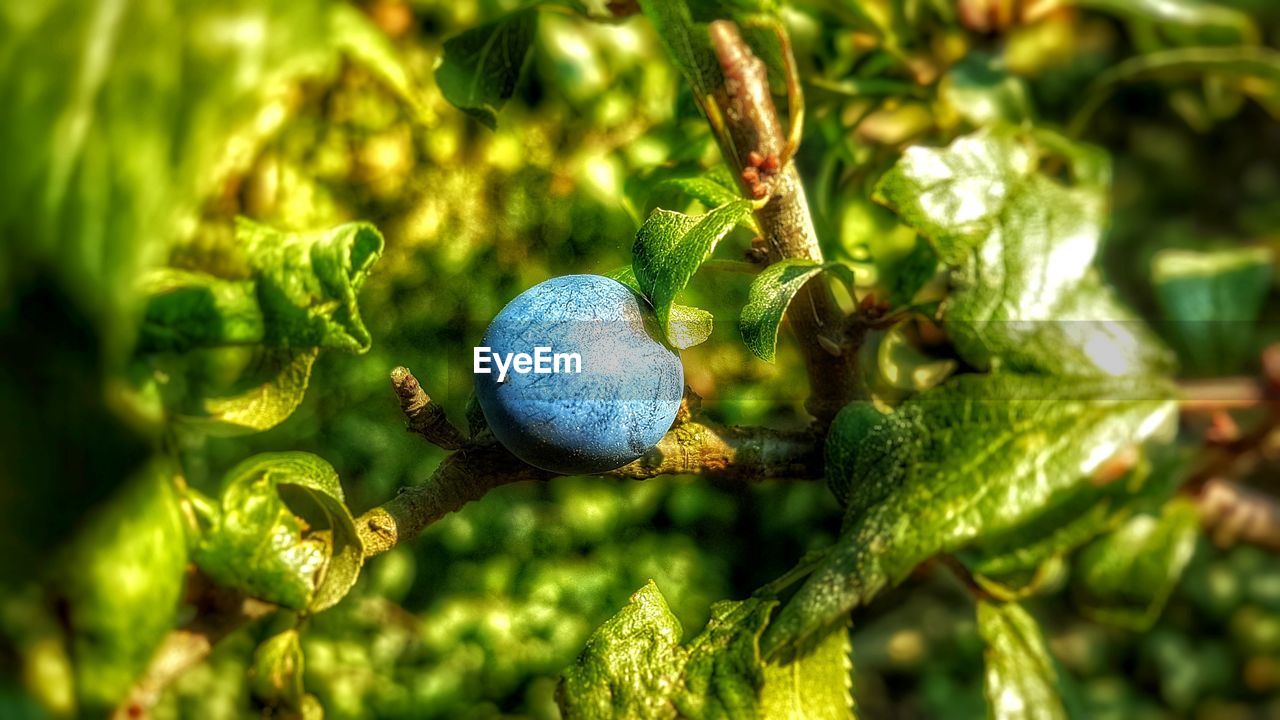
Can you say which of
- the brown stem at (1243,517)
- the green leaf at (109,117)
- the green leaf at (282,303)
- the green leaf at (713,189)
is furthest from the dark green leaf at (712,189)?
the brown stem at (1243,517)

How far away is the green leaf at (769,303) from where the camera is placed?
564 millimetres

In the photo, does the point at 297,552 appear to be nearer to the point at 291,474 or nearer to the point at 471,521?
the point at 291,474

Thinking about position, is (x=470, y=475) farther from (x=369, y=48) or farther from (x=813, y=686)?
(x=369, y=48)

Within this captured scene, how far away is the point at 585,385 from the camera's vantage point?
0.63 m

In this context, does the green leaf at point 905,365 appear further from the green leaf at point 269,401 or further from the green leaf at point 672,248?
the green leaf at point 269,401

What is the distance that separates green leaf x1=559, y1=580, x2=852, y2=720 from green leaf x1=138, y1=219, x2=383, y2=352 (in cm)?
26

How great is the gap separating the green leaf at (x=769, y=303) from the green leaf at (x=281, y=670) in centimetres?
39

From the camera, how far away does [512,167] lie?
3.67 feet

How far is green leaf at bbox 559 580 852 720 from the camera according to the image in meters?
0.63

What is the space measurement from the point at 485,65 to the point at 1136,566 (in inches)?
26.4

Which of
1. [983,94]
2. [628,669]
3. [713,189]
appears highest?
Answer: [713,189]


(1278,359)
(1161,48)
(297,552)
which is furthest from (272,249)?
(1161,48)

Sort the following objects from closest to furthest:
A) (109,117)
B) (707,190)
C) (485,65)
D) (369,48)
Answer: (109,117) < (707,190) < (485,65) < (369,48)

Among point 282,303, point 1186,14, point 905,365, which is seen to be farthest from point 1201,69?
point 282,303
